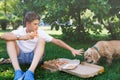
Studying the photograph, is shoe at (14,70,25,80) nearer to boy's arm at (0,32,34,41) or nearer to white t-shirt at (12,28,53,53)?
boy's arm at (0,32,34,41)

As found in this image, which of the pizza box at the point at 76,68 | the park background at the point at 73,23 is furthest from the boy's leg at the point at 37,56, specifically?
the pizza box at the point at 76,68

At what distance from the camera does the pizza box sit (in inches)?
215

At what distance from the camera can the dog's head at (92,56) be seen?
247 inches

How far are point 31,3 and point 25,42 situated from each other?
17.2 feet

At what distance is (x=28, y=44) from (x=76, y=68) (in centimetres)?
105

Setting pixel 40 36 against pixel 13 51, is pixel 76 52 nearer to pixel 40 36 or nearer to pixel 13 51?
→ pixel 40 36

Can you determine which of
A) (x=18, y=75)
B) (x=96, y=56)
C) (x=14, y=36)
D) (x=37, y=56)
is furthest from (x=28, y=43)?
(x=96, y=56)

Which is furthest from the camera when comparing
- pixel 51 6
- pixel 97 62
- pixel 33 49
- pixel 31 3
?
pixel 31 3

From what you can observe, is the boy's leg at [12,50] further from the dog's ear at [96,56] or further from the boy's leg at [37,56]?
the dog's ear at [96,56]

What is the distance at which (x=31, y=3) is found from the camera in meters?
10.9

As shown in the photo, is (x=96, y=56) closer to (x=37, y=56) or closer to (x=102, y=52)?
(x=102, y=52)

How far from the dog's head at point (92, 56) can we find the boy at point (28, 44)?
0.66m

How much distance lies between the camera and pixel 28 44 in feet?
19.1

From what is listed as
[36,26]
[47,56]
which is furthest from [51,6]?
[36,26]
